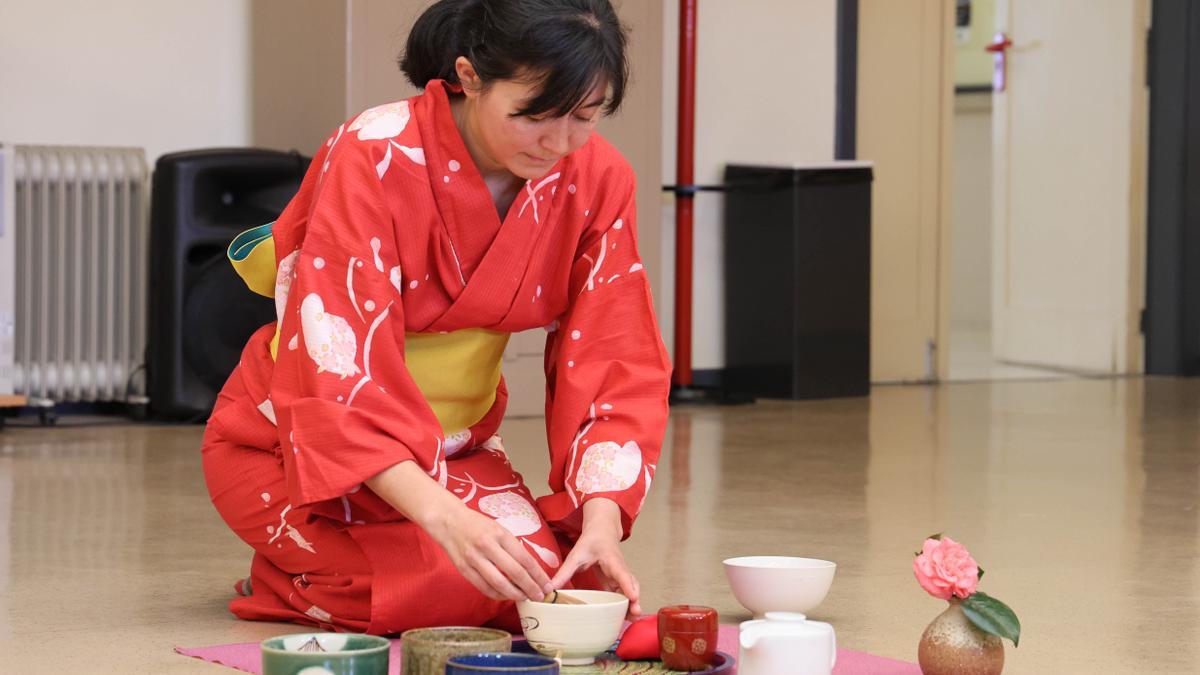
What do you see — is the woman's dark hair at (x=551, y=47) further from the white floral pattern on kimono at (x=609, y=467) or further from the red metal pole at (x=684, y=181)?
the red metal pole at (x=684, y=181)

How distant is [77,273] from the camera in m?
3.97

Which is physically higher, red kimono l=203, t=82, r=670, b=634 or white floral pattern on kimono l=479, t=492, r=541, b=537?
red kimono l=203, t=82, r=670, b=634

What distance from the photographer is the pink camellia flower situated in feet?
4.80

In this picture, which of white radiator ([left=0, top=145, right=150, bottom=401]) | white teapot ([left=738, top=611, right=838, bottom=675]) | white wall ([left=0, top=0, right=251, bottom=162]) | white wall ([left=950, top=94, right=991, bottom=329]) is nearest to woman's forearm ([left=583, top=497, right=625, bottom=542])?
white teapot ([left=738, top=611, right=838, bottom=675])

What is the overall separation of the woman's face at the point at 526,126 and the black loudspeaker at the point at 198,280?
2460mm

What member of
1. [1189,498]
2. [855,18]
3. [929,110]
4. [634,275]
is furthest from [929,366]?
[634,275]

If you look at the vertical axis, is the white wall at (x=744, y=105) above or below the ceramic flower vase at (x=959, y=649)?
above

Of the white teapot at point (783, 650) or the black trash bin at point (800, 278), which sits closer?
the white teapot at point (783, 650)

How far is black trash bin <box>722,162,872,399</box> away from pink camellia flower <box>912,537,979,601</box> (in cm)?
331

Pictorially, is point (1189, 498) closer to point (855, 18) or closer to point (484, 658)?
point (484, 658)

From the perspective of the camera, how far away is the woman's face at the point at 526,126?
4.82 ft

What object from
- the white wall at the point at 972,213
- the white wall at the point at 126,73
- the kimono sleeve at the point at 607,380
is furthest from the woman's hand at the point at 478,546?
the white wall at the point at 972,213

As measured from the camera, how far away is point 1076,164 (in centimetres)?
617

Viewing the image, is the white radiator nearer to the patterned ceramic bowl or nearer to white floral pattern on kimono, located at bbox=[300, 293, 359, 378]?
white floral pattern on kimono, located at bbox=[300, 293, 359, 378]
